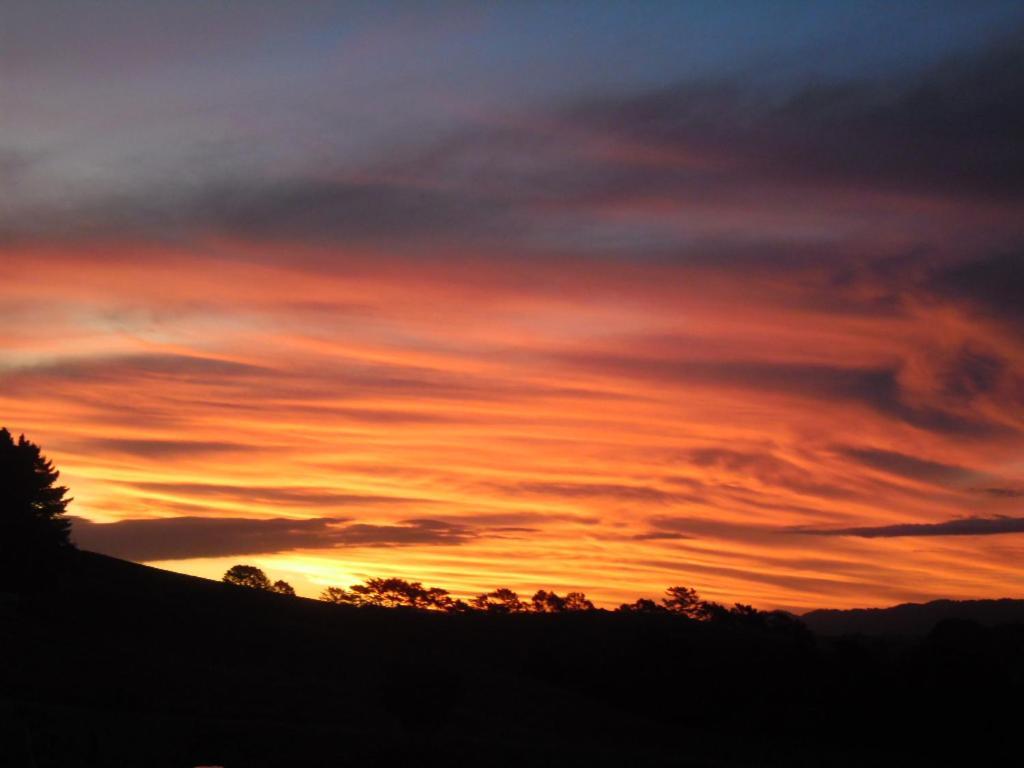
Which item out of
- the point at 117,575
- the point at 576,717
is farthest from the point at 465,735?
the point at 117,575

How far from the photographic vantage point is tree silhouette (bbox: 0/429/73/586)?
6900 centimetres

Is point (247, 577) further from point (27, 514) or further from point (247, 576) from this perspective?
point (27, 514)

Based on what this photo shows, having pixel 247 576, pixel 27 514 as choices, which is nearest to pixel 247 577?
pixel 247 576

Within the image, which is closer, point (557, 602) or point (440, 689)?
point (440, 689)

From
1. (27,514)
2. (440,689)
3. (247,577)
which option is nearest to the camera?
(440,689)

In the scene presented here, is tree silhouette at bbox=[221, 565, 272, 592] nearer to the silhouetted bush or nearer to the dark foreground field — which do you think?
the silhouetted bush

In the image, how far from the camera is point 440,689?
42.7 m

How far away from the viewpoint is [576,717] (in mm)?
64250

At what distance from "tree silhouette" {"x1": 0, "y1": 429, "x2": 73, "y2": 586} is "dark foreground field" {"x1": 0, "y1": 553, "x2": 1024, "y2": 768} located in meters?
2.99

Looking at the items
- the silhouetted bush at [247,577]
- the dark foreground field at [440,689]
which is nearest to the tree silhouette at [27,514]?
the dark foreground field at [440,689]

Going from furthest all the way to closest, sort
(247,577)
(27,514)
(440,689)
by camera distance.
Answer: (247,577) < (27,514) < (440,689)

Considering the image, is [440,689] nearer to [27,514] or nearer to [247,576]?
[27,514]

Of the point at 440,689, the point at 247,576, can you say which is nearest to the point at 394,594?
the point at 247,576

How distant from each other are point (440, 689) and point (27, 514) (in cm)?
4158
